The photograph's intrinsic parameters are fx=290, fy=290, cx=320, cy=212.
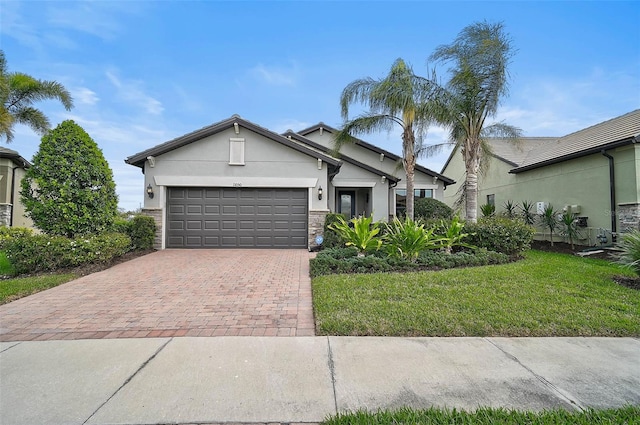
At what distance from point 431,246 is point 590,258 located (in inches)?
220

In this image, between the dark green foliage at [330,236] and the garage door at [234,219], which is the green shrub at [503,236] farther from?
the garage door at [234,219]

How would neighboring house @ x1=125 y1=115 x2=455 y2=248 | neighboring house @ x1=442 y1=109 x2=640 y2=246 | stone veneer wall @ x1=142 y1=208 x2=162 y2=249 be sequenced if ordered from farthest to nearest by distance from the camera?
neighboring house @ x1=125 y1=115 x2=455 y2=248, stone veneer wall @ x1=142 y1=208 x2=162 y2=249, neighboring house @ x1=442 y1=109 x2=640 y2=246

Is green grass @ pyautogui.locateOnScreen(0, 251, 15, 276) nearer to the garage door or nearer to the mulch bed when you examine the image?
the garage door

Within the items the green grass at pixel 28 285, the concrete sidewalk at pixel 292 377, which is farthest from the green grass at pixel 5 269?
the concrete sidewalk at pixel 292 377

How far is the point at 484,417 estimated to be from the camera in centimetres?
210

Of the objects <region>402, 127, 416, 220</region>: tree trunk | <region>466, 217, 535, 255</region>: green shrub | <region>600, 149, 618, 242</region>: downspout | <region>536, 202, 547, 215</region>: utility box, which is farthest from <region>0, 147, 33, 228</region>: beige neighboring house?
<region>600, 149, 618, 242</region>: downspout

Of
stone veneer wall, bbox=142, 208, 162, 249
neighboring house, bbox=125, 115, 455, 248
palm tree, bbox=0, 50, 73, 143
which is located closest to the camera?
stone veneer wall, bbox=142, 208, 162, 249

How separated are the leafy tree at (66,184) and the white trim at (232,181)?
311cm

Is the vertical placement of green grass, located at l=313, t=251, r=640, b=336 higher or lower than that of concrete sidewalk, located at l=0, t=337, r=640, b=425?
higher

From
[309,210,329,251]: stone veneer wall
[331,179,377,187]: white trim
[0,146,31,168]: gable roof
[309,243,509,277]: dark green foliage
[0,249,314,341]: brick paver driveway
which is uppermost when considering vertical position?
[0,146,31,168]: gable roof

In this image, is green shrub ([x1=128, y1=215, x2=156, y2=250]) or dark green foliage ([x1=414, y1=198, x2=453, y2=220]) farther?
dark green foliage ([x1=414, y1=198, x2=453, y2=220])

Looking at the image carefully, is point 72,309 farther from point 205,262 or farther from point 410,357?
point 410,357

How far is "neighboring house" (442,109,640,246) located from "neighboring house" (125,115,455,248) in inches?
393

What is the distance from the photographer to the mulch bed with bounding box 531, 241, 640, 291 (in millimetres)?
5816
